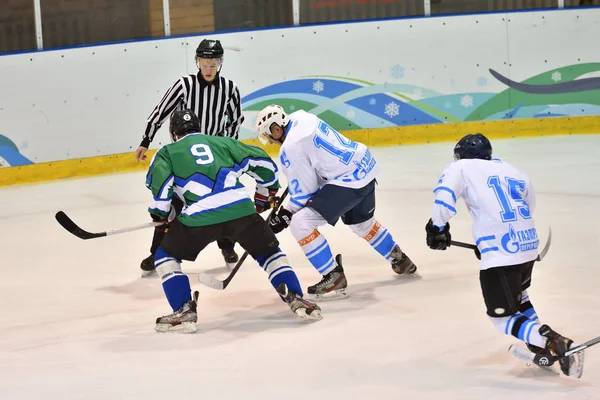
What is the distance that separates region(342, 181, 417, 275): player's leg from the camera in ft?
15.8

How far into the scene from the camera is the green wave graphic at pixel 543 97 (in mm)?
9039

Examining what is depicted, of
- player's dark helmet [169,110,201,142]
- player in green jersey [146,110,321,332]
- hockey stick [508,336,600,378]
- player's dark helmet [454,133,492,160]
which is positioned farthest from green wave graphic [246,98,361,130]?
hockey stick [508,336,600,378]

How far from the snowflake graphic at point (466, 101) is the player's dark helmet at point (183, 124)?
5.06 m

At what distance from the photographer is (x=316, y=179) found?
4629 mm

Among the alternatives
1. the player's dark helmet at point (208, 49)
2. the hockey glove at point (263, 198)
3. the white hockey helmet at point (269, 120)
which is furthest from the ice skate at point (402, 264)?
the player's dark helmet at point (208, 49)

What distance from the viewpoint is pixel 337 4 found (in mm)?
9062

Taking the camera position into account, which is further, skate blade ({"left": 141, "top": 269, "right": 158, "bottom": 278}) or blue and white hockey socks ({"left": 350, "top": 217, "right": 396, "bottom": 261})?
skate blade ({"left": 141, "top": 269, "right": 158, "bottom": 278})

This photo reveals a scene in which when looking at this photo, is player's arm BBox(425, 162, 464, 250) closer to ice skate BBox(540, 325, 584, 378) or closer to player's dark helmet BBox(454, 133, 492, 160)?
player's dark helmet BBox(454, 133, 492, 160)

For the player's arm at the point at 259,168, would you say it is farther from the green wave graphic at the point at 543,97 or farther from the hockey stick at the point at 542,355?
the green wave graphic at the point at 543,97

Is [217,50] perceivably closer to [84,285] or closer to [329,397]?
[84,285]

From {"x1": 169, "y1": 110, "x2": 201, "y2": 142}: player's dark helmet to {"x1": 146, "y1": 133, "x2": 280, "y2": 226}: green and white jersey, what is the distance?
5 centimetres

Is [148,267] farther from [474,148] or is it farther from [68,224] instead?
[474,148]

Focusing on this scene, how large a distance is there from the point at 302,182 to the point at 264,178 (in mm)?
208

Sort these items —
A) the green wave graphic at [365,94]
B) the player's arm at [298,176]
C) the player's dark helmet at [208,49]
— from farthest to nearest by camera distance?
the green wave graphic at [365,94], the player's dark helmet at [208,49], the player's arm at [298,176]
